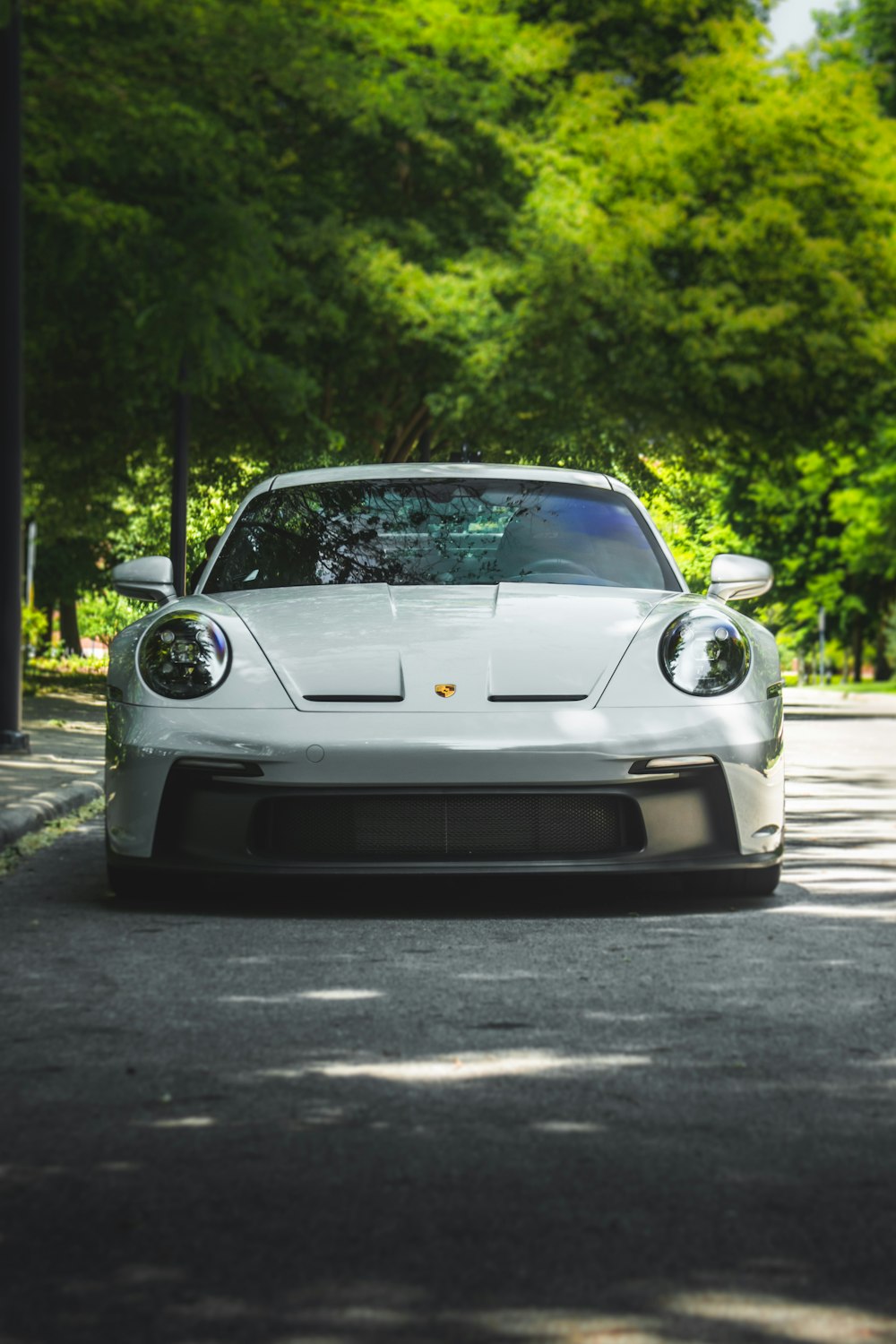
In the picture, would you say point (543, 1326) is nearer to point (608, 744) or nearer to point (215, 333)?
point (608, 744)

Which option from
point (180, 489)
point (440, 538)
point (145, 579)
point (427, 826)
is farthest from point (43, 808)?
point (180, 489)

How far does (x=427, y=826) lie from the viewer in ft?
19.5

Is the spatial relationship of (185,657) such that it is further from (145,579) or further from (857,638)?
(857,638)

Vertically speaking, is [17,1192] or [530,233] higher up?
[530,233]

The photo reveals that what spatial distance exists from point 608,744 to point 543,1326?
3.38 metres

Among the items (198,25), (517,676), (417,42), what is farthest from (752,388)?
(517,676)

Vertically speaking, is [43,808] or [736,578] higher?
[736,578]

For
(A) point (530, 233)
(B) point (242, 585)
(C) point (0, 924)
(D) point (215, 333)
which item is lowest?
(C) point (0, 924)

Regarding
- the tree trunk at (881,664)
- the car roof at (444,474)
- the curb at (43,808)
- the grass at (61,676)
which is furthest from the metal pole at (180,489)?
the tree trunk at (881,664)

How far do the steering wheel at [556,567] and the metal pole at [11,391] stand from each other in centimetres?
737

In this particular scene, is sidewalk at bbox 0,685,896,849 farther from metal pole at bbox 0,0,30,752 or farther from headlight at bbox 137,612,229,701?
headlight at bbox 137,612,229,701

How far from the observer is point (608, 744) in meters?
5.89

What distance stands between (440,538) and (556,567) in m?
0.47

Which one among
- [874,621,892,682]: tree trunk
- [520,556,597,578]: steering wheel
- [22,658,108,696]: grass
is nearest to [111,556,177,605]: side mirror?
[520,556,597,578]: steering wheel
